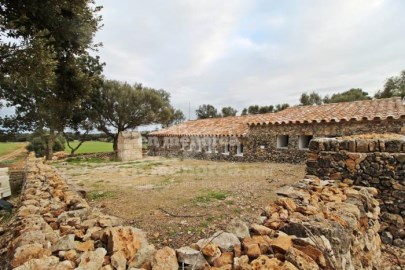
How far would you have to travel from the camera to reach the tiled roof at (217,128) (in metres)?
15.6

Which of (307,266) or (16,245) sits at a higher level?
(16,245)

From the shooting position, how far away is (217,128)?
17.4m

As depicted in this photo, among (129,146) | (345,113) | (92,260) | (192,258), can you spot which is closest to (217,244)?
(192,258)

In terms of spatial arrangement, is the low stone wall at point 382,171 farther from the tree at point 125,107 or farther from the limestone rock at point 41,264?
the tree at point 125,107

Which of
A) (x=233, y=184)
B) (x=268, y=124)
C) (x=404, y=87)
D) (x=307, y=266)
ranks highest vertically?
(x=404, y=87)

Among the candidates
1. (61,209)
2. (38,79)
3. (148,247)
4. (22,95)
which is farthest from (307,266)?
(22,95)

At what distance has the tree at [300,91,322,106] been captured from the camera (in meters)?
33.3

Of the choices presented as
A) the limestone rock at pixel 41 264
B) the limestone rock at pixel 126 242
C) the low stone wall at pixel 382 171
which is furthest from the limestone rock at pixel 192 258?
the low stone wall at pixel 382 171

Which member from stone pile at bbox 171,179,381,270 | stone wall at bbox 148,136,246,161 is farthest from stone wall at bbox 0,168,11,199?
stone wall at bbox 148,136,246,161

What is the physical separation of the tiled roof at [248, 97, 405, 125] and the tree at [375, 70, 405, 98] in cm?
1846

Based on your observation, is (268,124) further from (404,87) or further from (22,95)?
(404,87)

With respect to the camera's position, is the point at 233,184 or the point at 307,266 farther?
the point at 233,184

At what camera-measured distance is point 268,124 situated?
13.3m

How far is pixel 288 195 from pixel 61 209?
3368mm
